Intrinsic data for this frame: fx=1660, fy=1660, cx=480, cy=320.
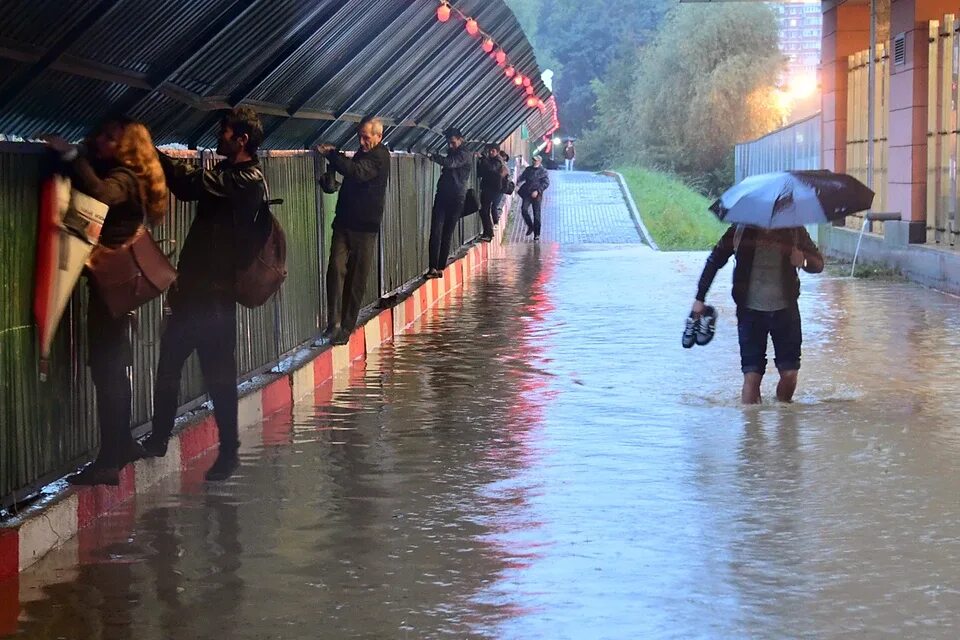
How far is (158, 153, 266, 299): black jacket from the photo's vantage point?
782cm

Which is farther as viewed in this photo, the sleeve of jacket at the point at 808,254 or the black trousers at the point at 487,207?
the black trousers at the point at 487,207

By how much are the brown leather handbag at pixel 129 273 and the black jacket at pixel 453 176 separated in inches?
436

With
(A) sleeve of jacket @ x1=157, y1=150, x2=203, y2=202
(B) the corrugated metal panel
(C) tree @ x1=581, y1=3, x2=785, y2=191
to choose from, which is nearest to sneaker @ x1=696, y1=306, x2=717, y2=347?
(B) the corrugated metal panel

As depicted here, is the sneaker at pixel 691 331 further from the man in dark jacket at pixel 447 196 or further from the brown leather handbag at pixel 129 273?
the man in dark jacket at pixel 447 196

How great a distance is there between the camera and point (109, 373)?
7.11 meters

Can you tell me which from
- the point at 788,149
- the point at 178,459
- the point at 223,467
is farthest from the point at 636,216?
the point at 223,467

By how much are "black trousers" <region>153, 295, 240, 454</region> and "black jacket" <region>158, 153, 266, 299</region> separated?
0.22ft

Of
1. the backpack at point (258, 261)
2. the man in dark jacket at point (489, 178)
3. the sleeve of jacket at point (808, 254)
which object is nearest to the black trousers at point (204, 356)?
the backpack at point (258, 261)

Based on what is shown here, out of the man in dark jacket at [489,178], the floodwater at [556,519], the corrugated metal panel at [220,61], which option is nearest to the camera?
the floodwater at [556,519]

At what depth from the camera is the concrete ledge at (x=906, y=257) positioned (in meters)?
19.6

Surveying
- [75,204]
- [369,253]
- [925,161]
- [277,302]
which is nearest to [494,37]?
[925,161]

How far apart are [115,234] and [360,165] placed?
5.07 meters

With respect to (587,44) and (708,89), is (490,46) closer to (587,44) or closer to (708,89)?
(708,89)

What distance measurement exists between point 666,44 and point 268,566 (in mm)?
70198
